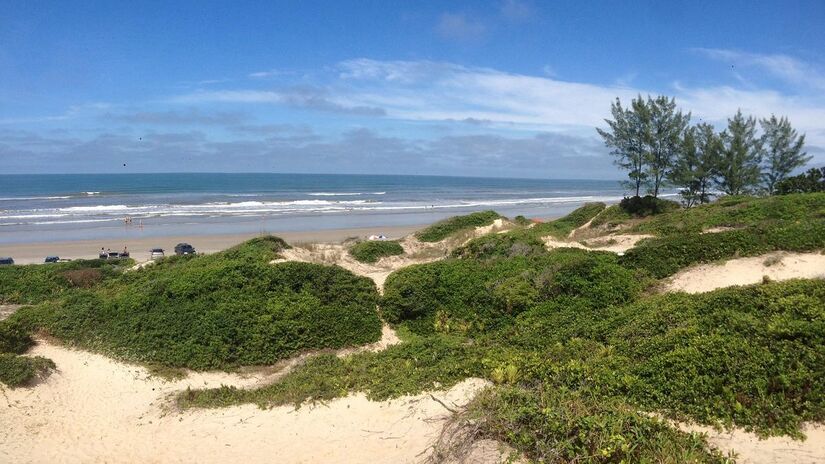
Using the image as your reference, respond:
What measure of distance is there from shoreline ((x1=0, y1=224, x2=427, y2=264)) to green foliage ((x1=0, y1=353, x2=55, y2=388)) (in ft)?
58.5

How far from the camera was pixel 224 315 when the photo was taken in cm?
1347

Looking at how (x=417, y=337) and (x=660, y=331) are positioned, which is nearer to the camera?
(x=660, y=331)

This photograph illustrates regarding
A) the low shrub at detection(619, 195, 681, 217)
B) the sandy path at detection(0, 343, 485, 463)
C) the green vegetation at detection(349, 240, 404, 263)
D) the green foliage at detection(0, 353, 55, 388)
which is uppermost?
the low shrub at detection(619, 195, 681, 217)

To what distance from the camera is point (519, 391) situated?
24.7 ft

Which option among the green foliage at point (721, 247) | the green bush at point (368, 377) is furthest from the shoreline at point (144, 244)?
the green bush at point (368, 377)

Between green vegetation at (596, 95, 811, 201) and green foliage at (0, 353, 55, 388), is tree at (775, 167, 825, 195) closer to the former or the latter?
green vegetation at (596, 95, 811, 201)

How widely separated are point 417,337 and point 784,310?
320 inches

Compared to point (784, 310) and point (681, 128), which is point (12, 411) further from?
point (681, 128)

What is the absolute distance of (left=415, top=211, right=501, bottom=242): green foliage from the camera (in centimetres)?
2622

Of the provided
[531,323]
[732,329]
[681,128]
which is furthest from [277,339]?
[681,128]

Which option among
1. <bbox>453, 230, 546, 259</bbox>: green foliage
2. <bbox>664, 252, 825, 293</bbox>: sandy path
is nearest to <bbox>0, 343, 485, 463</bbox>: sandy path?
<bbox>664, 252, 825, 293</bbox>: sandy path

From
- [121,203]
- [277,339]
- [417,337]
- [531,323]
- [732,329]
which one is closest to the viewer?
[732,329]

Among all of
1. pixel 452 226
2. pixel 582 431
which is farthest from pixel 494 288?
pixel 452 226

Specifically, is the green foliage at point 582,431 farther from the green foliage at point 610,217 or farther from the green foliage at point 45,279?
the green foliage at point 610,217
